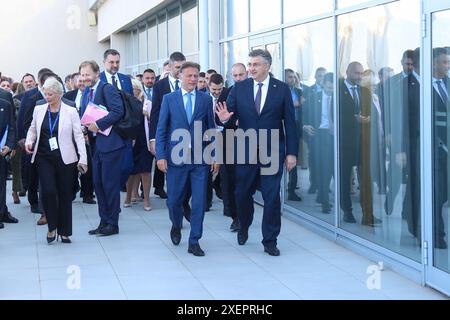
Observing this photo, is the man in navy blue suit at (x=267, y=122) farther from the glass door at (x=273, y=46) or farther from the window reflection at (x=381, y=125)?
the glass door at (x=273, y=46)

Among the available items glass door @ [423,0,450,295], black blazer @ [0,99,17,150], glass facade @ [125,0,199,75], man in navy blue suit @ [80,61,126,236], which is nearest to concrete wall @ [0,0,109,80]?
glass facade @ [125,0,199,75]

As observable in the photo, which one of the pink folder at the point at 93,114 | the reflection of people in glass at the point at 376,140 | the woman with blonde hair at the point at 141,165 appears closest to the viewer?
the reflection of people in glass at the point at 376,140

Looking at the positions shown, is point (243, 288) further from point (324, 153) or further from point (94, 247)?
point (324, 153)

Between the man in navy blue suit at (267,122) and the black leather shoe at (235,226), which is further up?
the man in navy blue suit at (267,122)

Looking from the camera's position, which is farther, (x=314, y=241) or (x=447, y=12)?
(x=314, y=241)

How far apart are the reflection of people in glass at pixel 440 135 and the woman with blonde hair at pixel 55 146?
11.6 ft

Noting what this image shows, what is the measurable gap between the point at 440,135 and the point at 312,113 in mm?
3045

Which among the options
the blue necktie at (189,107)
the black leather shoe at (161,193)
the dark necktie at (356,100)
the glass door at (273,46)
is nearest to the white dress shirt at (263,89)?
the blue necktie at (189,107)

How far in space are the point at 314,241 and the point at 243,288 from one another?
218 cm

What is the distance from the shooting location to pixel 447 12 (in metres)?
5.61

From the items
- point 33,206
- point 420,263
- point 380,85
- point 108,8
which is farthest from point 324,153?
point 108,8

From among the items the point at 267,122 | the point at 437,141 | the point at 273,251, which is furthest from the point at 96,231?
the point at 437,141

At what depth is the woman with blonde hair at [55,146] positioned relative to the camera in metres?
7.66

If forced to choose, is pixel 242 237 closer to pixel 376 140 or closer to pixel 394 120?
pixel 376 140
